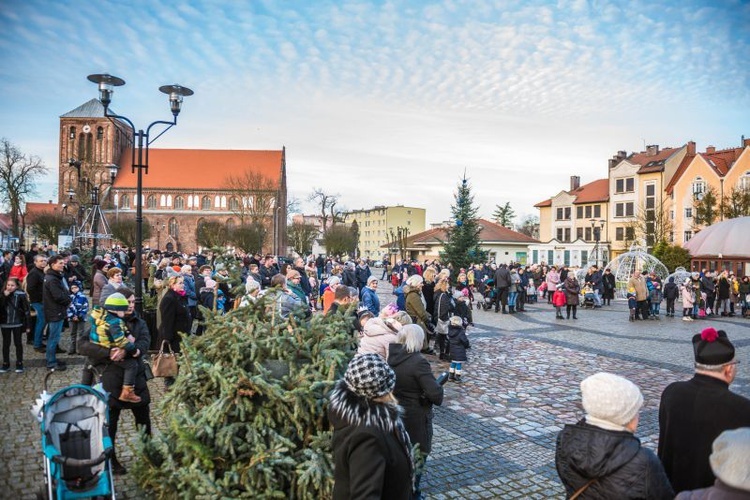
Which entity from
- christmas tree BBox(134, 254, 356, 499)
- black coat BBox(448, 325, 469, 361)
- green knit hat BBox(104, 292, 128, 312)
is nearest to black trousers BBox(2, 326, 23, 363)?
green knit hat BBox(104, 292, 128, 312)

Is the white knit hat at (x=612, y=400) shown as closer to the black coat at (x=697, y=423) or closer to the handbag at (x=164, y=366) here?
the black coat at (x=697, y=423)

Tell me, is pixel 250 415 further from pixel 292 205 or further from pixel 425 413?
pixel 292 205

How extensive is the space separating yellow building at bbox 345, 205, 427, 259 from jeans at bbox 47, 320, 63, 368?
377 feet

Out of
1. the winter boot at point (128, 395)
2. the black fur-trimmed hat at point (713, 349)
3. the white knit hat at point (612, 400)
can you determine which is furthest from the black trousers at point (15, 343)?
the black fur-trimmed hat at point (713, 349)

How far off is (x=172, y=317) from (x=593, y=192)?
2551 inches

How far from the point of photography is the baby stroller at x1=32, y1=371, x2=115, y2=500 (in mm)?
4180

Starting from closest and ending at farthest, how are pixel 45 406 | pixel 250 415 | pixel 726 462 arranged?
1. pixel 726 462
2. pixel 250 415
3. pixel 45 406

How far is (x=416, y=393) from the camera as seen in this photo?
14.8 ft

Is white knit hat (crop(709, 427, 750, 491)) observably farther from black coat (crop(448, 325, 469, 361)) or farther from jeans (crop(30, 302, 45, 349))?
jeans (crop(30, 302, 45, 349))

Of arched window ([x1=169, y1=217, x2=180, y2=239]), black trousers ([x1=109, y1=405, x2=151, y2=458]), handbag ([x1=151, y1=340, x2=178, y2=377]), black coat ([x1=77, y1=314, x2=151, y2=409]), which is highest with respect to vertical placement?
arched window ([x1=169, y1=217, x2=180, y2=239])

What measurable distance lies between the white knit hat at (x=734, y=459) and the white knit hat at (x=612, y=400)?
0.53m

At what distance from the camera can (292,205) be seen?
78.9 m

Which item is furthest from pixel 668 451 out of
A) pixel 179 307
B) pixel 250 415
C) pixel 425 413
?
pixel 179 307

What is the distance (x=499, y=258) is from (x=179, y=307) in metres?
57.8
